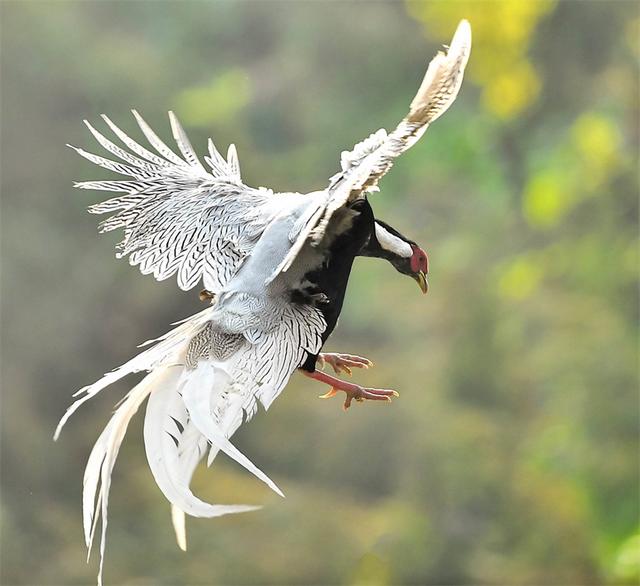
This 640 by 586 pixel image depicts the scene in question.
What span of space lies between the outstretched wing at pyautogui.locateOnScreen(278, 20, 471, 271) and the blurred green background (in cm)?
352

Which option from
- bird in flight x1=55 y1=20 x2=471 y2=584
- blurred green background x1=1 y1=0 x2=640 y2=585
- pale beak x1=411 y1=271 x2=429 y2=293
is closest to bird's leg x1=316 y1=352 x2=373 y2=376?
bird in flight x1=55 y1=20 x2=471 y2=584

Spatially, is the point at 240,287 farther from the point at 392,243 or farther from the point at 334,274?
the point at 392,243

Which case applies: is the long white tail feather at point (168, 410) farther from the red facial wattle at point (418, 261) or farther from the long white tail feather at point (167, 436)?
the red facial wattle at point (418, 261)

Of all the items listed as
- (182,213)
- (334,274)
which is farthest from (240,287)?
(182,213)

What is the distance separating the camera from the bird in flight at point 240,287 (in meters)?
1.55

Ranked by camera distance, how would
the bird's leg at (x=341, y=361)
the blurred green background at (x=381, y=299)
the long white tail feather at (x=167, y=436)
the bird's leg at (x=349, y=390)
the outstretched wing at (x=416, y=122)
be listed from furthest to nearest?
the blurred green background at (x=381, y=299), the bird's leg at (x=341, y=361), the bird's leg at (x=349, y=390), the long white tail feather at (x=167, y=436), the outstretched wing at (x=416, y=122)

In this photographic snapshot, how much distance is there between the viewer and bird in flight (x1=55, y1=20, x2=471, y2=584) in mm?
1550

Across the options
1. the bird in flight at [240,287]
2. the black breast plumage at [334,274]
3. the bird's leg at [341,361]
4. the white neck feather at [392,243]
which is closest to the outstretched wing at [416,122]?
the bird in flight at [240,287]

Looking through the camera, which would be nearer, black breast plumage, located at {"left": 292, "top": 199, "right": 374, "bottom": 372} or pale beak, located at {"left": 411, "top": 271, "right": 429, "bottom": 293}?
black breast plumage, located at {"left": 292, "top": 199, "right": 374, "bottom": 372}

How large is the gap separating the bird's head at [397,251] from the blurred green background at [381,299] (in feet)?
10.6

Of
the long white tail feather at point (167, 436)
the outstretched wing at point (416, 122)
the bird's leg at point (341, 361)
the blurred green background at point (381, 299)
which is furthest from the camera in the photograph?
the blurred green background at point (381, 299)

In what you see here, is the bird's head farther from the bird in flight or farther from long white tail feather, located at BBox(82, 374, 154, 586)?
long white tail feather, located at BBox(82, 374, 154, 586)

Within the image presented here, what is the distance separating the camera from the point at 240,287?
168 cm

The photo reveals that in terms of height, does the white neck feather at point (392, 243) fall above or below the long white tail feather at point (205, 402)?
above
